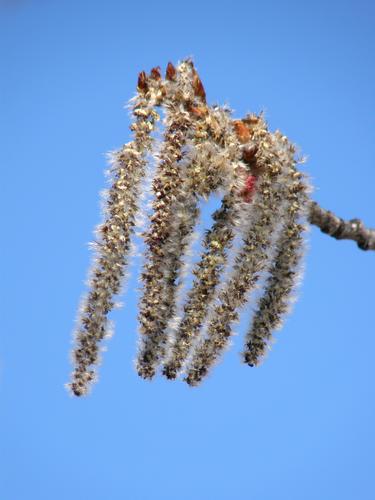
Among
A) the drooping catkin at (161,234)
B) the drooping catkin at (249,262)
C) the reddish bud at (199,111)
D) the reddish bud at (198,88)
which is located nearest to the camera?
the drooping catkin at (161,234)

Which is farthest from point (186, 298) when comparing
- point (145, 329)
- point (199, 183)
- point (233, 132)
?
point (233, 132)

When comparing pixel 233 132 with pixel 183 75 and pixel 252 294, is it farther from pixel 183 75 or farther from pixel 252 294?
pixel 252 294

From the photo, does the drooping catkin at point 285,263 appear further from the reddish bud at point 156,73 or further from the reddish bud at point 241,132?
the reddish bud at point 156,73

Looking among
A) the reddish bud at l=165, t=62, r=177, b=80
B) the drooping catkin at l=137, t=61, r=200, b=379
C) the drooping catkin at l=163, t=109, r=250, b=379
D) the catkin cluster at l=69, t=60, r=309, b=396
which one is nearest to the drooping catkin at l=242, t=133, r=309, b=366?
the catkin cluster at l=69, t=60, r=309, b=396

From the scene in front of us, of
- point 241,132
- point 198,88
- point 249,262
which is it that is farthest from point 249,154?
point 249,262

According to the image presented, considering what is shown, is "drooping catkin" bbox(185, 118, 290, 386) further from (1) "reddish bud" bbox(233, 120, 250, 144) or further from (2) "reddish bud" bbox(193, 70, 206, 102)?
(2) "reddish bud" bbox(193, 70, 206, 102)

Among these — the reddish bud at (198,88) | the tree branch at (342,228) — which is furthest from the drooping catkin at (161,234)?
the tree branch at (342,228)
